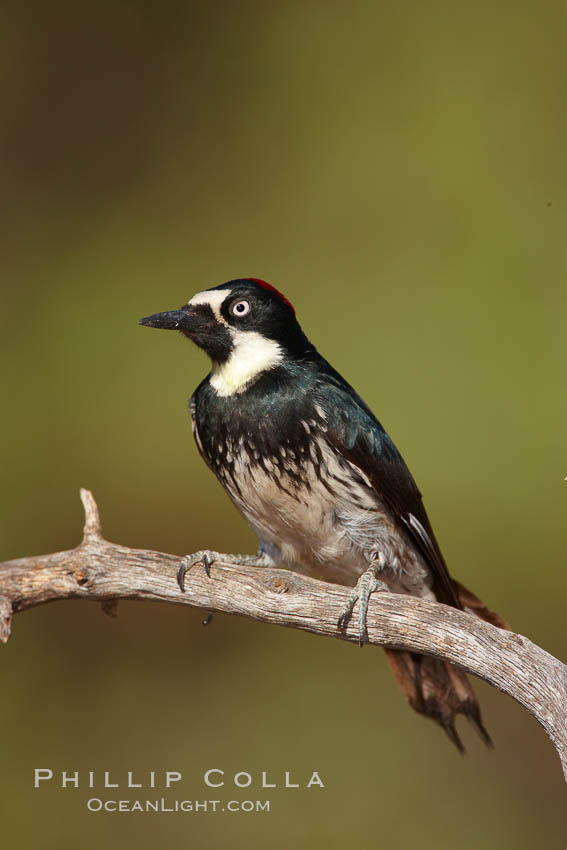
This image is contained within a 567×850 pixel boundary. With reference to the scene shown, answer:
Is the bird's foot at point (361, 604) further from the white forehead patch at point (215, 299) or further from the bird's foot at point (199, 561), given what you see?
the white forehead patch at point (215, 299)

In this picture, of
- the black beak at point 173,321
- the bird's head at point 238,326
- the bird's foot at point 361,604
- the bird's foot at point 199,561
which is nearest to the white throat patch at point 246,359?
the bird's head at point 238,326

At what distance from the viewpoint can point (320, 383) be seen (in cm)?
227

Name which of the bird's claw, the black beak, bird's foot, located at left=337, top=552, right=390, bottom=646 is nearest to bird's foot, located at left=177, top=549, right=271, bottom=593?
the bird's claw

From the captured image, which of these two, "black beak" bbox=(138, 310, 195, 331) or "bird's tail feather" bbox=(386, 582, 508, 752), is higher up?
"black beak" bbox=(138, 310, 195, 331)

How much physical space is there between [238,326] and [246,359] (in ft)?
0.28

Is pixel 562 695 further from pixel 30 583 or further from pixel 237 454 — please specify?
pixel 30 583

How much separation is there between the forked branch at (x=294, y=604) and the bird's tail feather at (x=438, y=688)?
1.54ft

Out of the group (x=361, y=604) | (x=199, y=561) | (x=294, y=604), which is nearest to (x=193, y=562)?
(x=199, y=561)

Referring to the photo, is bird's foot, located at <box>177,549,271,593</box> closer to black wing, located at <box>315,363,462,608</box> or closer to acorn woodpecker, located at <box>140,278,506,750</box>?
acorn woodpecker, located at <box>140,278,506,750</box>

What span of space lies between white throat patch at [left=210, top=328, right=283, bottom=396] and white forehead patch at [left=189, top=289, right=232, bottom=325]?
61 mm

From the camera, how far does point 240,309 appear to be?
2264 mm

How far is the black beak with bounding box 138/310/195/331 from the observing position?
7.23 feet

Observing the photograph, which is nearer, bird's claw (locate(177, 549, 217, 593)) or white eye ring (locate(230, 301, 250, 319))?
bird's claw (locate(177, 549, 217, 593))

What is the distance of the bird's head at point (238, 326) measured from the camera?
7.39 ft
